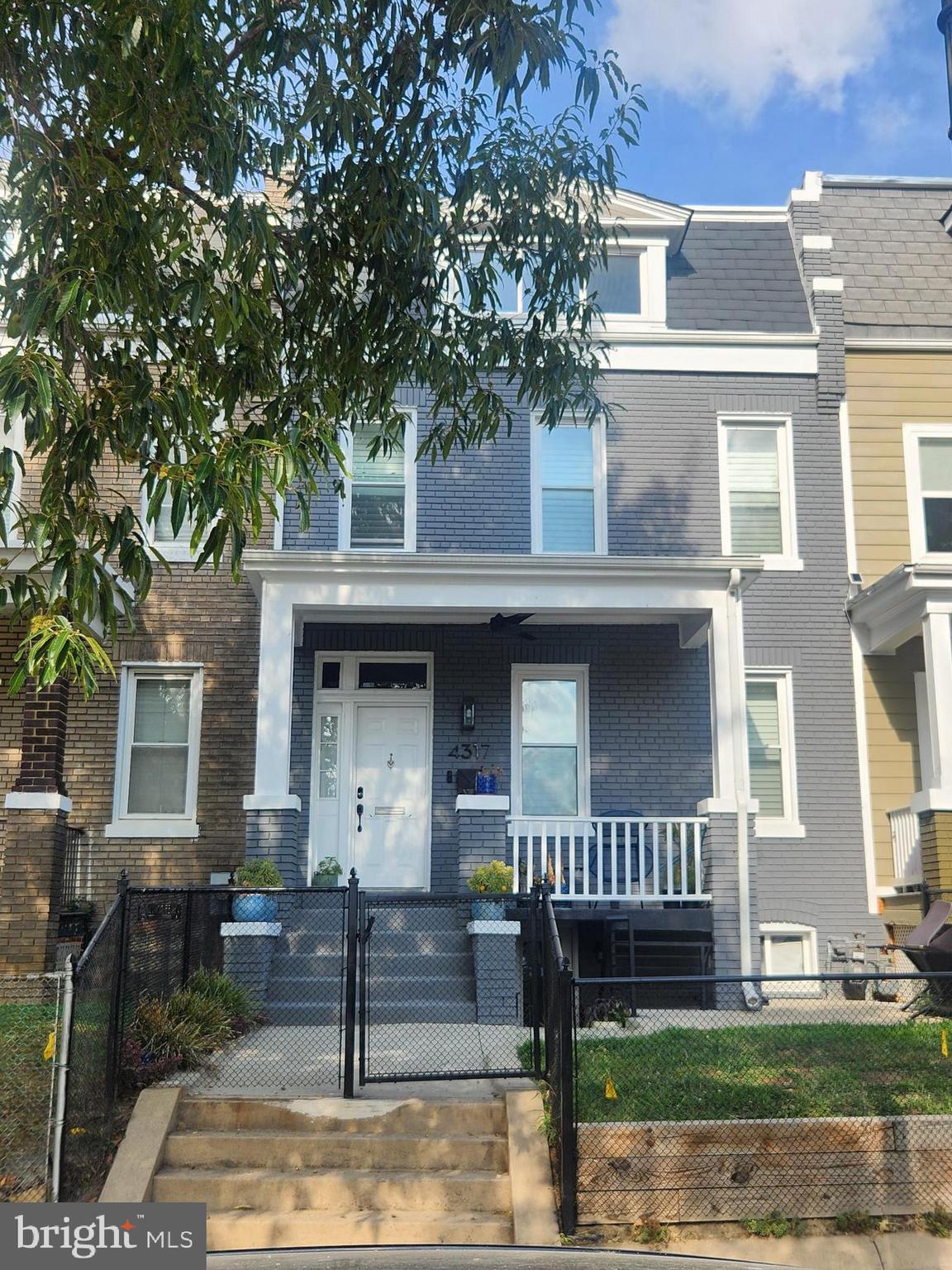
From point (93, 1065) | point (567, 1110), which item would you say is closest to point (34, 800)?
point (93, 1065)

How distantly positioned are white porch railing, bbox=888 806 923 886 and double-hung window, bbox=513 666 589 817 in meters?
3.30

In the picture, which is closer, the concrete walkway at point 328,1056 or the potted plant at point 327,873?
the concrete walkway at point 328,1056

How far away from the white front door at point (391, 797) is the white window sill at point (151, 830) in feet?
5.53

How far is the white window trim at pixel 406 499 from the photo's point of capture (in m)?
14.1

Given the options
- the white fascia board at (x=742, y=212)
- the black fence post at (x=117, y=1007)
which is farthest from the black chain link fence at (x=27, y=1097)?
the white fascia board at (x=742, y=212)

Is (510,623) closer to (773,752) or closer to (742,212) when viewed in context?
(773,752)

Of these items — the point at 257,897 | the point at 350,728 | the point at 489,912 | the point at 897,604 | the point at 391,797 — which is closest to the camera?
the point at 257,897

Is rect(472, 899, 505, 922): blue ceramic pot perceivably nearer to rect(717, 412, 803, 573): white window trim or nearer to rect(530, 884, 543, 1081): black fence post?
rect(530, 884, 543, 1081): black fence post

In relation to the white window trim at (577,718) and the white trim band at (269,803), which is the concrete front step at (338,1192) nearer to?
the white trim band at (269,803)

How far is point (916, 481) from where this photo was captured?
1467 centimetres

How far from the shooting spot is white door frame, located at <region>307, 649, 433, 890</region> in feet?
44.9

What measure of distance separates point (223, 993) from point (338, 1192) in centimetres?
286

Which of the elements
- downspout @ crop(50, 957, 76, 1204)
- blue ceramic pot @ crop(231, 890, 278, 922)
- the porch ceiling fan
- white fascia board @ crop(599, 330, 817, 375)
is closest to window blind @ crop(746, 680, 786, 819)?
the porch ceiling fan

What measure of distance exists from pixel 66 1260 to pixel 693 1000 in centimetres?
1007
